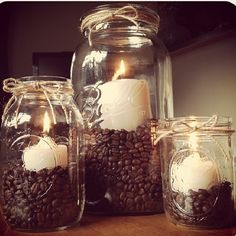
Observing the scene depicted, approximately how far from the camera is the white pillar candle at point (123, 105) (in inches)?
18.0

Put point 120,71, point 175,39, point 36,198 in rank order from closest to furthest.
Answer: point 36,198 < point 120,71 < point 175,39

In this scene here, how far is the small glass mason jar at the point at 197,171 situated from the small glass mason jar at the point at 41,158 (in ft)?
0.32

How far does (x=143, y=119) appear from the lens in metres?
0.47

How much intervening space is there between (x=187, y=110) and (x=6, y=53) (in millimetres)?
315

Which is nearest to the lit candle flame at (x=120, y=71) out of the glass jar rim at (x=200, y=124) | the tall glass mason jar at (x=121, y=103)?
the tall glass mason jar at (x=121, y=103)

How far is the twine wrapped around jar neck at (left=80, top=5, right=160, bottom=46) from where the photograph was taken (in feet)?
1.53

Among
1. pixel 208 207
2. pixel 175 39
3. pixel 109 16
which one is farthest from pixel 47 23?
pixel 208 207

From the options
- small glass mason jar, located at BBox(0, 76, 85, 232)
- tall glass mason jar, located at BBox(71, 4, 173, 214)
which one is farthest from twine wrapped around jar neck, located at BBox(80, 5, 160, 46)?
small glass mason jar, located at BBox(0, 76, 85, 232)

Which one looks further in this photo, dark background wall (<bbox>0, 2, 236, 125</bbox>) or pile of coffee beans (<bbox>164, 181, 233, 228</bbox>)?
dark background wall (<bbox>0, 2, 236, 125</bbox>)

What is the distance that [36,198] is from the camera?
37 centimetres

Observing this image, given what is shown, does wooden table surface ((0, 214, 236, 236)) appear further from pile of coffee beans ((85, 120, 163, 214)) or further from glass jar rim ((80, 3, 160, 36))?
glass jar rim ((80, 3, 160, 36))

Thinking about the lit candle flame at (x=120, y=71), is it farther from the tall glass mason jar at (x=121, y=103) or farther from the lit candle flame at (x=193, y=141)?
the lit candle flame at (x=193, y=141)

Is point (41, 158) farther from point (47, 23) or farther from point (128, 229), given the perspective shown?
point (47, 23)

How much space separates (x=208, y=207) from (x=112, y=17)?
0.25m
